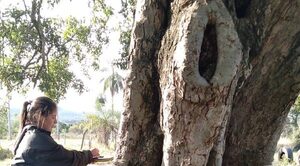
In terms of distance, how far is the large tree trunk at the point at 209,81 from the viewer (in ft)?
11.2

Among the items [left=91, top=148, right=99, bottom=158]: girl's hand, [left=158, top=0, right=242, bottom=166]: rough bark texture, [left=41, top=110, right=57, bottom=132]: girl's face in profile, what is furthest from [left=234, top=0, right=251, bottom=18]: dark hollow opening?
[left=41, top=110, right=57, bottom=132]: girl's face in profile

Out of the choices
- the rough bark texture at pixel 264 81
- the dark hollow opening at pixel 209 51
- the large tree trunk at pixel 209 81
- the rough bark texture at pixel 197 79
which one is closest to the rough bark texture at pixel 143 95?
the large tree trunk at pixel 209 81

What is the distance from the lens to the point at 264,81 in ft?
14.4

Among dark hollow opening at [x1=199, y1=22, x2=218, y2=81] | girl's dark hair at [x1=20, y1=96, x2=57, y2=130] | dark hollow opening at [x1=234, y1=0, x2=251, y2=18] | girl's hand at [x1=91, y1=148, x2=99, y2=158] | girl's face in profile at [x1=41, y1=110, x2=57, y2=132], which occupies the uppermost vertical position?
dark hollow opening at [x1=234, y1=0, x2=251, y2=18]

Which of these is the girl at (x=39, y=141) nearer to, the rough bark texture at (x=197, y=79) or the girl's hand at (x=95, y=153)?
the girl's hand at (x=95, y=153)

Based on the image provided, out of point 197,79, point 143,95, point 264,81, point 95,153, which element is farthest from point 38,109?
point 264,81

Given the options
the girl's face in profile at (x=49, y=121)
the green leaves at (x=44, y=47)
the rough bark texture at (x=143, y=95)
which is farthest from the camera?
the green leaves at (x=44, y=47)

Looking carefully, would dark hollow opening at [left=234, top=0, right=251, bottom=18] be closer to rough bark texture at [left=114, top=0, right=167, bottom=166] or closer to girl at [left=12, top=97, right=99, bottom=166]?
rough bark texture at [left=114, top=0, right=167, bottom=166]

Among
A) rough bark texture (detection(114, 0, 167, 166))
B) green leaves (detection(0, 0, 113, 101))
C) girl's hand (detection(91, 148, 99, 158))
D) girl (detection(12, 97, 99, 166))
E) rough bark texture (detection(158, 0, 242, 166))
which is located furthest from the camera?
green leaves (detection(0, 0, 113, 101))

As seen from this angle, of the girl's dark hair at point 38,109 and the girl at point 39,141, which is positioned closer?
the girl at point 39,141

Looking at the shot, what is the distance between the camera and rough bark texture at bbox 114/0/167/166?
13.4 feet

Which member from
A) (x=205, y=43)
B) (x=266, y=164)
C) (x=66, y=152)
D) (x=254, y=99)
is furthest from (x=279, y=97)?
(x=66, y=152)

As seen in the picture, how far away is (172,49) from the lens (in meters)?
3.62

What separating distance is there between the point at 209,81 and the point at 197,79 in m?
0.11
